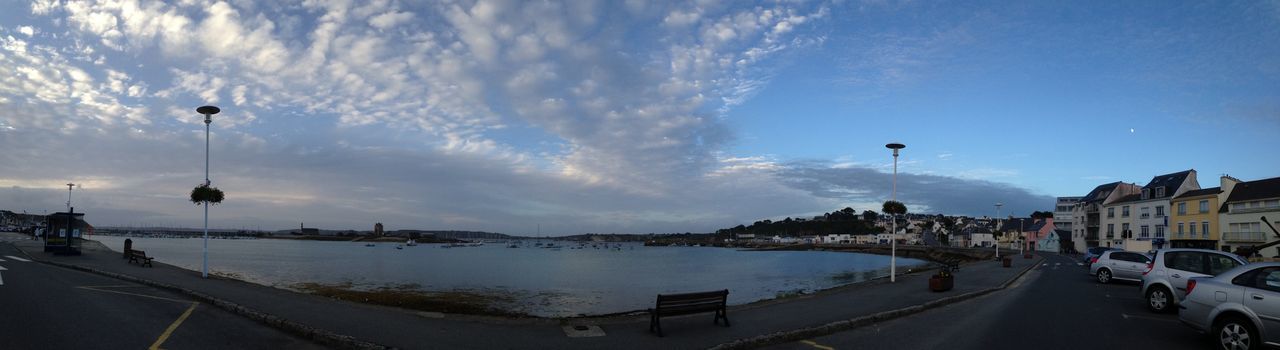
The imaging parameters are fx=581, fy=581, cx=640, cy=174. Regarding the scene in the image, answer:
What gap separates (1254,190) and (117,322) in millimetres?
81957

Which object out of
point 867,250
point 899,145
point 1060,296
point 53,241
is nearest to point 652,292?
point 899,145

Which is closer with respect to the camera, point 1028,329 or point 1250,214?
point 1028,329

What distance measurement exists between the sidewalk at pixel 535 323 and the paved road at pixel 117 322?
1.91 feet

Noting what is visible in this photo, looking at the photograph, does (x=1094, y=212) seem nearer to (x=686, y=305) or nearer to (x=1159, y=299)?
(x=1159, y=299)

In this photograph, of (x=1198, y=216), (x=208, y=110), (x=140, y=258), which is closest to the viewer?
(x=208, y=110)

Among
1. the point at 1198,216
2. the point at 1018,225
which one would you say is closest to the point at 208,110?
the point at 1198,216

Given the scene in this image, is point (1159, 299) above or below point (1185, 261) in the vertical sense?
below

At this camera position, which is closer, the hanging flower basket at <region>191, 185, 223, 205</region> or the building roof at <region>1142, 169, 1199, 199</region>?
the hanging flower basket at <region>191, 185, 223, 205</region>

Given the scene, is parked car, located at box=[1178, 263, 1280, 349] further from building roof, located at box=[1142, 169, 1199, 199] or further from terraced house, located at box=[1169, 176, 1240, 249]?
building roof, located at box=[1142, 169, 1199, 199]

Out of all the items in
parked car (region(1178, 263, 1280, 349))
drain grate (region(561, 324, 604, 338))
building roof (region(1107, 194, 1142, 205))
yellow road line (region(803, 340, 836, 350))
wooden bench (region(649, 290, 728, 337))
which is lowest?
drain grate (region(561, 324, 604, 338))

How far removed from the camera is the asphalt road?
10.2 m

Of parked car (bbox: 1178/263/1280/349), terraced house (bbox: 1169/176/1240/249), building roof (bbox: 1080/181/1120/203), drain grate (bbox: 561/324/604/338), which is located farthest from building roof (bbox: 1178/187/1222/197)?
drain grate (bbox: 561/324/604/338)

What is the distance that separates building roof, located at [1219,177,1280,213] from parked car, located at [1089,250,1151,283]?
46.8m

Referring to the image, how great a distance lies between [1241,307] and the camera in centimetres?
872
